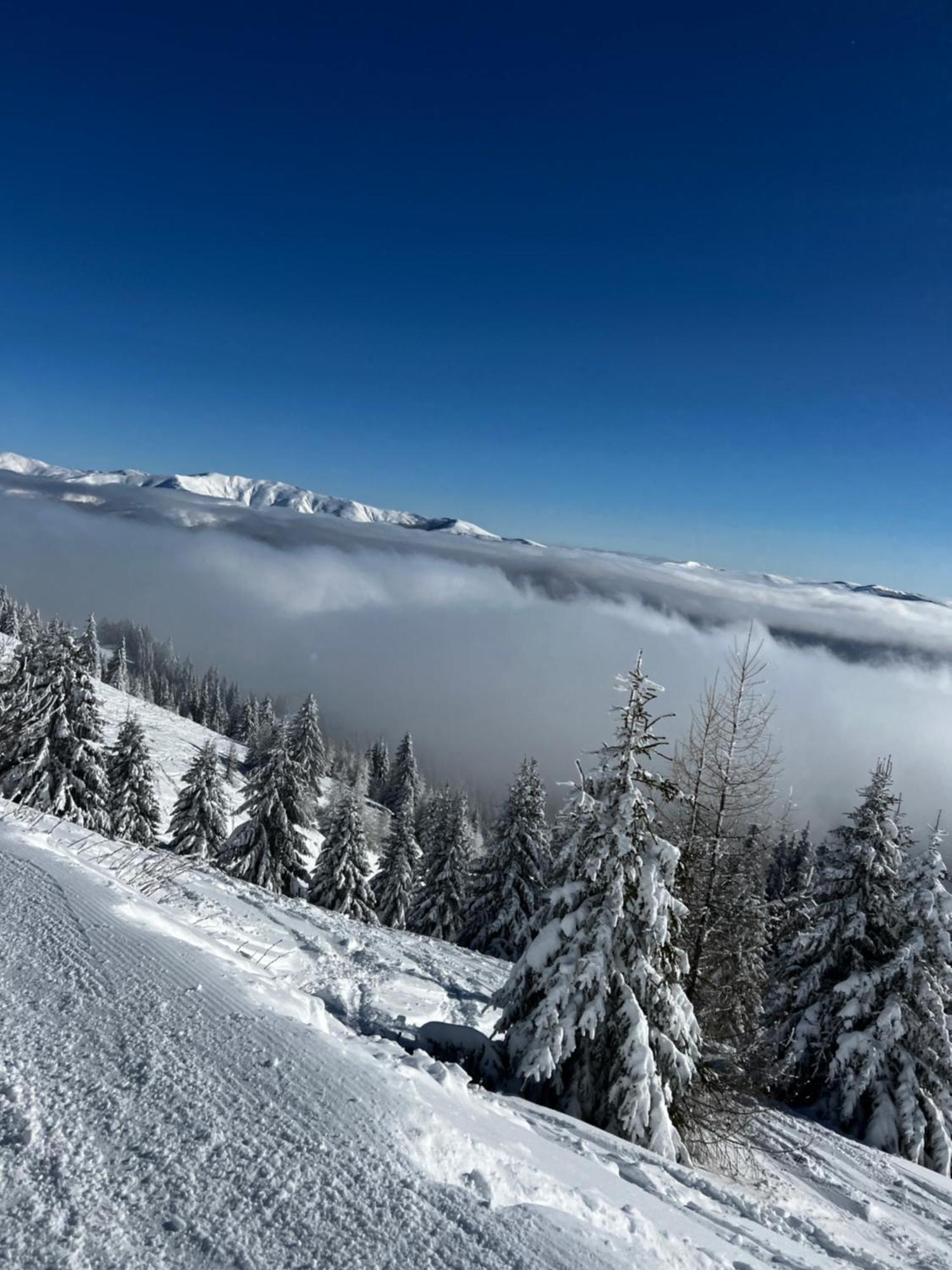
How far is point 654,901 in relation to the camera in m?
7.73

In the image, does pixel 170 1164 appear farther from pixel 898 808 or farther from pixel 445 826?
pixel 445 826

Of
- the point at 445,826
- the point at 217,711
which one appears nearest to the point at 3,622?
the point at 217,711

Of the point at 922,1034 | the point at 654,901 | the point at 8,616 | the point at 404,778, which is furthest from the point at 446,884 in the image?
the point at 8,616

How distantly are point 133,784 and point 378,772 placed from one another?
6373 centimetres

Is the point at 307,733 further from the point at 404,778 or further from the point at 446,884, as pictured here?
the point at 446,884

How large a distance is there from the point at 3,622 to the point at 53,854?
126 m

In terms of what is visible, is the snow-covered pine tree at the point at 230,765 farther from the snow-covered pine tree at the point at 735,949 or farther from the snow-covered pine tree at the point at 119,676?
the snow-covered pine tree at the point at 735,949

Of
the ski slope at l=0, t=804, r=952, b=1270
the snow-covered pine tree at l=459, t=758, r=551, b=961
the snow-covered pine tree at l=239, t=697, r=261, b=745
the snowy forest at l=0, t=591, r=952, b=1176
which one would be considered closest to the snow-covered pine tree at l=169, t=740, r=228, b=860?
the snowy forest at l=0, t=591, r=952, b=1176

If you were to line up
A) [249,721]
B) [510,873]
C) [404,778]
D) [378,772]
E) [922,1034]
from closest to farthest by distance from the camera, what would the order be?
[922,1034] → [510,873] → [404,778] → [378,772] → [249,721]

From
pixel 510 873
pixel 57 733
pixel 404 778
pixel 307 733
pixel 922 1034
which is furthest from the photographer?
pixel 404 778

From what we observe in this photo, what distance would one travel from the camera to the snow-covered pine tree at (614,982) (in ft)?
24.3

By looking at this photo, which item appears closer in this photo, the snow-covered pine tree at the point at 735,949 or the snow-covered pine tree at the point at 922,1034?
the snow-covered pine tree at the point at 735,949

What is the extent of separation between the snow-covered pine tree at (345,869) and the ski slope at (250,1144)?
25.5 meters

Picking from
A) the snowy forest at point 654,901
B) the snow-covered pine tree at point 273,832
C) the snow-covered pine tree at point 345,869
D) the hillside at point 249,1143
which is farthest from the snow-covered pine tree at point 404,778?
the hillside at point 249,1143
